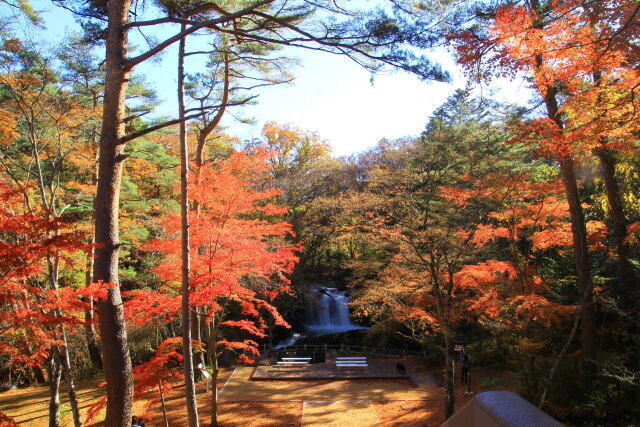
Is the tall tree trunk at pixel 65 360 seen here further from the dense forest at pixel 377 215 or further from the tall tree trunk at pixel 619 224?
the tall tree trunk at pixel 619 224

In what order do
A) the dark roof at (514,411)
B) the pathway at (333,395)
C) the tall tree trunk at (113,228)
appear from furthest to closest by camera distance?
the pathway at (333,395)
the tall tree trunk at (113,228)
the dark roof at (514,411)

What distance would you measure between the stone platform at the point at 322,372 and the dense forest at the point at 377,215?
203cm

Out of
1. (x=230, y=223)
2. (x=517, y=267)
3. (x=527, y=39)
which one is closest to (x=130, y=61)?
(x=230, y=223)

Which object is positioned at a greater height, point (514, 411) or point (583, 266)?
point (583, 266)

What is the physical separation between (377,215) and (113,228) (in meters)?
7.02

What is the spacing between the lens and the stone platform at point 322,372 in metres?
12.2

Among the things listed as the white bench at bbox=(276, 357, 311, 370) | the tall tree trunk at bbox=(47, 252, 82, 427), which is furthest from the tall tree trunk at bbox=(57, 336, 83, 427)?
the white bench at bbox=(276, 357, 311, 370)

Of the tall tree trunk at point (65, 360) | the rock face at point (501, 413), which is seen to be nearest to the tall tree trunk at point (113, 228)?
the tall tree trunk at point (65, 360)

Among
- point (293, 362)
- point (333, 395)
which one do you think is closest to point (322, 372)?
point (293, 362)

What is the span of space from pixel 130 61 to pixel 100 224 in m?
2.03

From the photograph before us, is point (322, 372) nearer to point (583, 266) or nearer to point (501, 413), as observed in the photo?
point (583, 266)

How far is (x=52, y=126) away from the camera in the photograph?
979cm

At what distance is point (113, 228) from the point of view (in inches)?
182

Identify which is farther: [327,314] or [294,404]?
[327,314]
